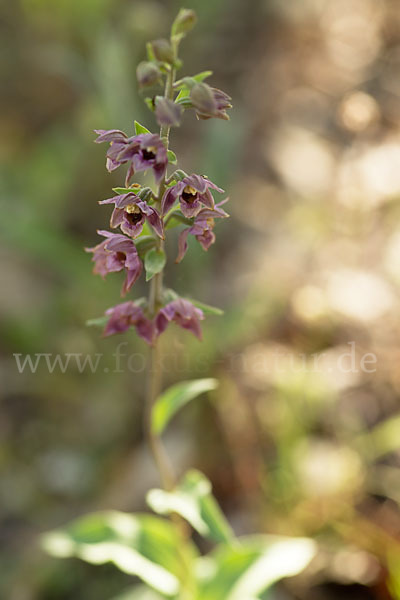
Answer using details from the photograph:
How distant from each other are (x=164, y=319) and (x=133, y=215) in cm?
34

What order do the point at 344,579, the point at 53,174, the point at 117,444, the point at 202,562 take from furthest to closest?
1. the point at 53,174
2. the point at 117,444
3. the point at 344,579
4. the point at 202,562

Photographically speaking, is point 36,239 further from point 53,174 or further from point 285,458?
point 285,458

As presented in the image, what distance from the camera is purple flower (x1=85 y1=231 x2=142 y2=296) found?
1518mm

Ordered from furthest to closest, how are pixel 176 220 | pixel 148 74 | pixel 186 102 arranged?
pixel 176 220 → pixel 186 102 → pixel 148 74

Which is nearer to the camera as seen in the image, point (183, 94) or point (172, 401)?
point (183, 94)

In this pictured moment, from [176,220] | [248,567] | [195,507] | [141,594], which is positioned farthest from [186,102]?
[141,594]

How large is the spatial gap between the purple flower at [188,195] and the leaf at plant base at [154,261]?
0.15 metres

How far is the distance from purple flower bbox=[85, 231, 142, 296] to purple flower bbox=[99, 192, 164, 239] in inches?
2.2

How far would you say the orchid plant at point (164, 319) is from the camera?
139 cm

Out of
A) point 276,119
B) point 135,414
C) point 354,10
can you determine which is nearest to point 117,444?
point 135,414

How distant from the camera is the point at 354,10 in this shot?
561cm

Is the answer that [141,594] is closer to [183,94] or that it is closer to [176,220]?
[176,220]

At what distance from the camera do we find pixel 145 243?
1580 mm

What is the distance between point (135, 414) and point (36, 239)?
1.23 m
